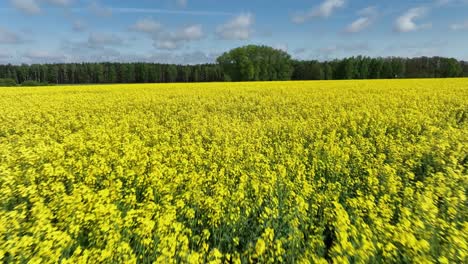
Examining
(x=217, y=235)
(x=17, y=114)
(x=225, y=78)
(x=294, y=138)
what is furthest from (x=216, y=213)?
(x=225, y=78)

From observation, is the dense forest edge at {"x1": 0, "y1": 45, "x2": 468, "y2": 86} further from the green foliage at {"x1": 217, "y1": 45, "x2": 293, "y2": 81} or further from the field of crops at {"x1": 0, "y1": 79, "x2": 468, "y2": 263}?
the field of crops at {"x1": 0, "y1": 79, "x2": 468, "y2": 263}

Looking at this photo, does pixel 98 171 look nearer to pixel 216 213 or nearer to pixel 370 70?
pixel 216 213

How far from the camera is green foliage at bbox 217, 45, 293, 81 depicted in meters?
67.7

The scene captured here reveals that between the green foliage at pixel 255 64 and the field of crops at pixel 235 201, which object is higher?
the green foliage at pixel 255 64

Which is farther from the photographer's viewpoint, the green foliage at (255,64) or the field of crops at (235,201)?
the green foliage at (255,64)

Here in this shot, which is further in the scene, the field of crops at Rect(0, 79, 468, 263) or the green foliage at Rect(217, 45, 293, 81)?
the green foliage at Rect(217, 45, 293, 81)

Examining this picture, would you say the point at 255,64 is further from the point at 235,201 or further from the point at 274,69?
the point at 235,201

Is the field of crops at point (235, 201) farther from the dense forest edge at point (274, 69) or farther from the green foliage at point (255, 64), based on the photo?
the dense forest edge at point (274, 69)

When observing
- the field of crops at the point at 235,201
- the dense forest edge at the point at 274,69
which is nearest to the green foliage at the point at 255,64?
the dense forest edge at the point at 274,69

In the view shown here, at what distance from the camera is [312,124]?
26.5 ft

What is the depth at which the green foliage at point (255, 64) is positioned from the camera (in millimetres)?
67688

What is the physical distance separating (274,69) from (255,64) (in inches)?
204

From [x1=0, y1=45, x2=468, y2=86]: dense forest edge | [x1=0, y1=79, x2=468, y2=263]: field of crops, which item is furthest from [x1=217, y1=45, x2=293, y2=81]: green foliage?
[x1=0, y1=79, x2=468, y2=263]: field of crops

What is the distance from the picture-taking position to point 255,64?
69.9 meters
